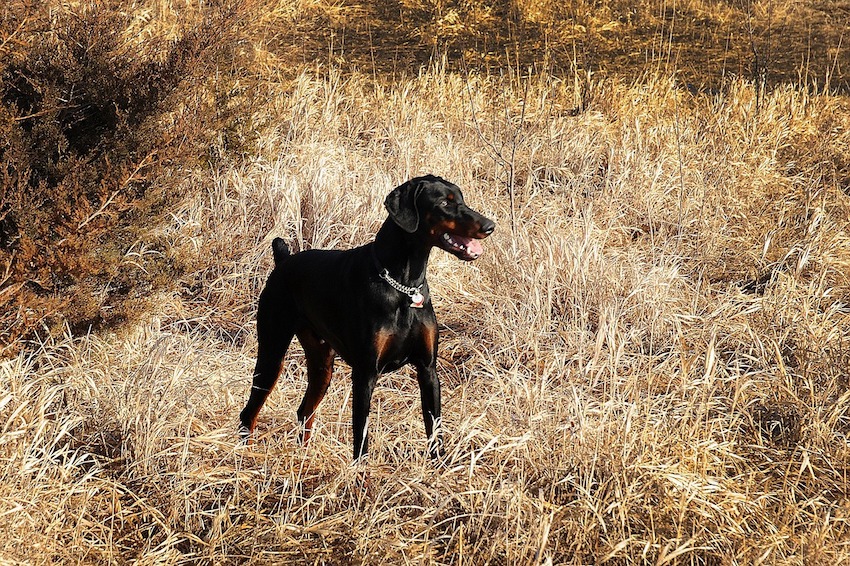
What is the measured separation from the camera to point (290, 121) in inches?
254

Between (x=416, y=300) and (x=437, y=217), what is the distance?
291 mm

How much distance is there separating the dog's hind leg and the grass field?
3.8 inches

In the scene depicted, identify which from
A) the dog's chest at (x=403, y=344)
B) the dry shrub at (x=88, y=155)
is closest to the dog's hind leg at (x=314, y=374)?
the dog's chest at (x=403, y=344)

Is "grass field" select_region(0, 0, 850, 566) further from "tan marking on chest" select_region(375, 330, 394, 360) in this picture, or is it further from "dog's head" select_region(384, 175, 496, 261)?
"dog's head" select_region(384, 175, 496, 261)

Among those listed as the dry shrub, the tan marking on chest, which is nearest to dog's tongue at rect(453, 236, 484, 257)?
the tan marking on chest

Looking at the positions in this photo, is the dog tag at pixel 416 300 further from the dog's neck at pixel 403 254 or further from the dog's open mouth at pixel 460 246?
the dog's open mouth at pixel 460 246

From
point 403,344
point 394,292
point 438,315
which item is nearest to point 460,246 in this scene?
point 394,292

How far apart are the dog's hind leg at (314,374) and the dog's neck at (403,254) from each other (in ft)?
1.71

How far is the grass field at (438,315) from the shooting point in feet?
10.1

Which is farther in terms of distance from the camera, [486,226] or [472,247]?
[472,247]

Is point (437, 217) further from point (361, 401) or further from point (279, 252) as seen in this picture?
point (279, 252)

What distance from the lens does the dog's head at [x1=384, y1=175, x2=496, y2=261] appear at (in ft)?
Answer: 10.5

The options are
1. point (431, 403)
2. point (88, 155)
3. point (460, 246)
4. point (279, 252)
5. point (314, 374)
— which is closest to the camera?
point (460, 246)

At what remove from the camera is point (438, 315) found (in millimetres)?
5000
